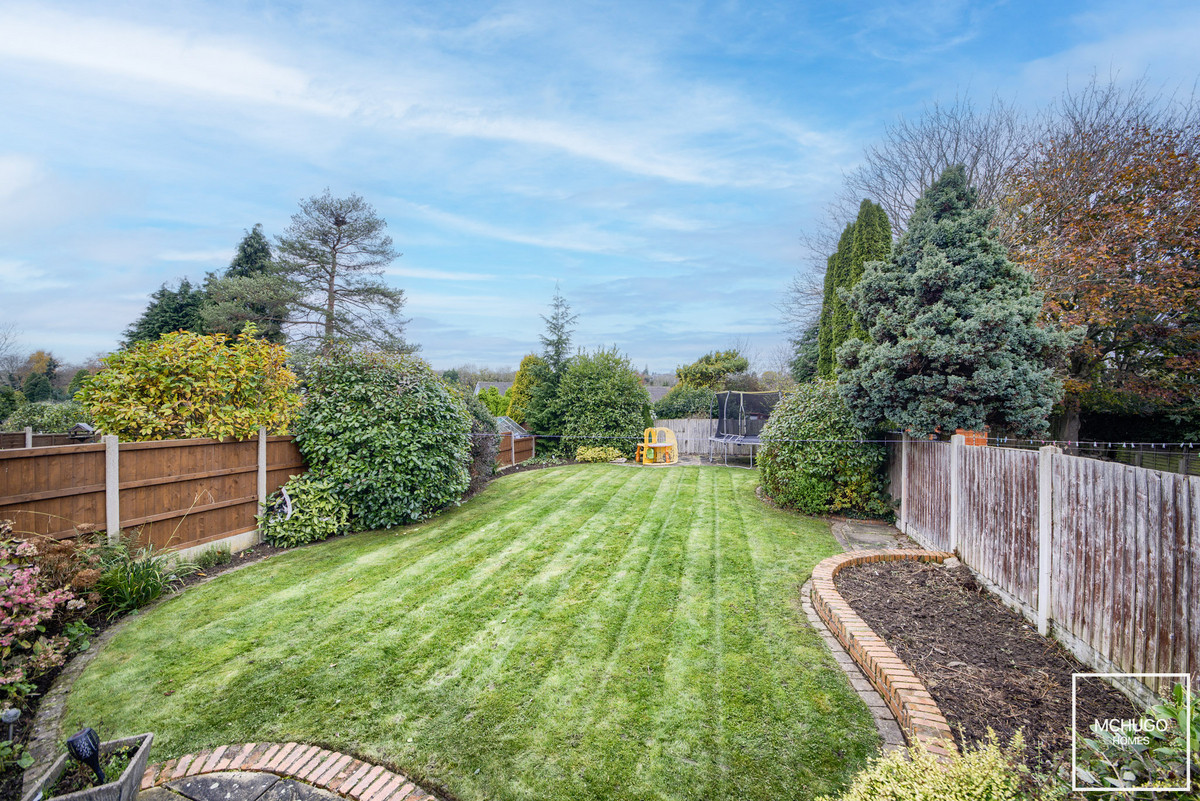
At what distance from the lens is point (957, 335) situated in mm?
6168

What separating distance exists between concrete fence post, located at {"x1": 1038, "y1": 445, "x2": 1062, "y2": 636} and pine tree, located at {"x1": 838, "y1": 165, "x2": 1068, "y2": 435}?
2699 millimetres

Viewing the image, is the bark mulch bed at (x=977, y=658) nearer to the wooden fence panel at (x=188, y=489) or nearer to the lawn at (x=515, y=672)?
the lawn at (x=515, y=672)

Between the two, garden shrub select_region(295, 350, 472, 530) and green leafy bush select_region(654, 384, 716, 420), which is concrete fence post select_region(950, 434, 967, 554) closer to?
garden shrub select_region(295, 350, 472, 530)

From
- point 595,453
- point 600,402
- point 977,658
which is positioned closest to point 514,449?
point 595,453

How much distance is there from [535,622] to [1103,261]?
1320cm

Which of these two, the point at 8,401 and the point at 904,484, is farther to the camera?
the point at 8,401

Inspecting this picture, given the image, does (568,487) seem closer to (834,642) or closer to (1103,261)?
(834,642)

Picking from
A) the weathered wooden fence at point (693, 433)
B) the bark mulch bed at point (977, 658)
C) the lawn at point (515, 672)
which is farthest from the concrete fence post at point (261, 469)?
the weathered wooden fence at point (693, 433)

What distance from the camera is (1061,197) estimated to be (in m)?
11.4

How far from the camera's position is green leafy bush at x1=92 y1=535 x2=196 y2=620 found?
4301 millimetres

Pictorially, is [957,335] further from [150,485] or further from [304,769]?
[150,485]

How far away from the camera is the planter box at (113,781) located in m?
2.00

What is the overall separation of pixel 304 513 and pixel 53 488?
98.7 inches

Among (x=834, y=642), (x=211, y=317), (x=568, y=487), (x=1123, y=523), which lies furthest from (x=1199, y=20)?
(x=211, y=317)
